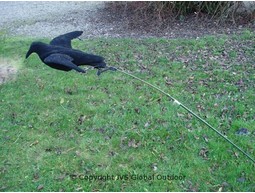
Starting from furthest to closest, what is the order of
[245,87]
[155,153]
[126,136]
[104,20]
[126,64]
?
[104,20] < [126,64] < [245,87] < [126,136] < [155,153]

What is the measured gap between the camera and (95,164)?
161 inches

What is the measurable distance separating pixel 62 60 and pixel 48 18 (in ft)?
23.2

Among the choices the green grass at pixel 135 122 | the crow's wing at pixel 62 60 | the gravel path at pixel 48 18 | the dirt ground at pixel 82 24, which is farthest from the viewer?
the gravel path at pixel 48 18

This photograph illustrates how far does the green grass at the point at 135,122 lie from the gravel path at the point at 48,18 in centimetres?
160

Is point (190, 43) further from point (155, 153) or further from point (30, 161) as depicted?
point (30, 161)

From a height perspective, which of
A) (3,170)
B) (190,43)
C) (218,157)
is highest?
(190,43)

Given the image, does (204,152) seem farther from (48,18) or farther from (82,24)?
(48,18)

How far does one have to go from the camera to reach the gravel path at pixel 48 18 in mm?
8258

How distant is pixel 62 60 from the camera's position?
8.04 ft

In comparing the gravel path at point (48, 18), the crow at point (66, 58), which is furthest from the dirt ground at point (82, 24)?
the crow at point (66, 58)

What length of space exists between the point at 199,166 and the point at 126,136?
3.39 feet

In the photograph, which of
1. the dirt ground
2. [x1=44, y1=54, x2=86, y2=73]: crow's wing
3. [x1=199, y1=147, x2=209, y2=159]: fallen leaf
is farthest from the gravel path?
[x1=44, y1=54, x2=86, y2=73]: crow's wing

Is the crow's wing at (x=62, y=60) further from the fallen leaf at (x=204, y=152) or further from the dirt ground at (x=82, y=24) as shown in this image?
the dirt ground at (x=82, y=24)

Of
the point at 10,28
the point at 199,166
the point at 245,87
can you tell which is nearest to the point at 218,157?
the point at 199,166
